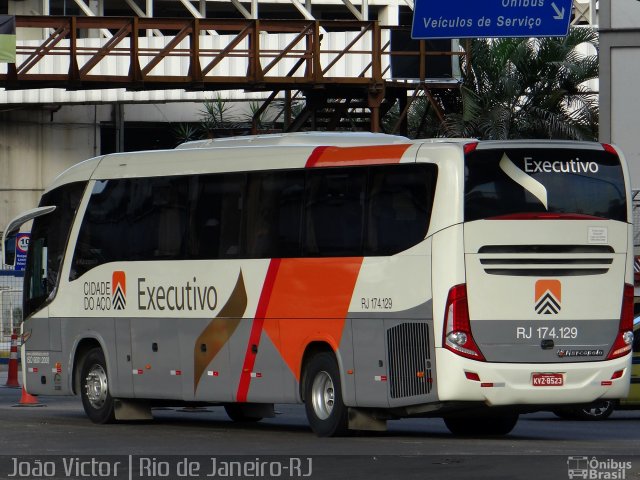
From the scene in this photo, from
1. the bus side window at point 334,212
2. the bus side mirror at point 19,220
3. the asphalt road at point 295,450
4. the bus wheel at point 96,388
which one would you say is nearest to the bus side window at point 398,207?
the bus side window at point 334,212

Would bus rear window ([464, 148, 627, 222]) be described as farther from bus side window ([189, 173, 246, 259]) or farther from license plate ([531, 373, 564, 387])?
bus side window ([189, 173, 246, 259])

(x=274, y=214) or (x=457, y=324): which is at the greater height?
(x=274, y=214)

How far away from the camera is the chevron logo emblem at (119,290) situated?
19734 mm

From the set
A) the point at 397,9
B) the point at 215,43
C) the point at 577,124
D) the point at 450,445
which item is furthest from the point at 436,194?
the point at 397,9

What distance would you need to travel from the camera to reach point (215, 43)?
45.4m

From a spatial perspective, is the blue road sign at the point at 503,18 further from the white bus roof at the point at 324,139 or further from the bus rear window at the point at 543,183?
the bus rear window at the point at 543,183

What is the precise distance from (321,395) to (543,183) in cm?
332

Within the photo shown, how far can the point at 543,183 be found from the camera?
16.5 m

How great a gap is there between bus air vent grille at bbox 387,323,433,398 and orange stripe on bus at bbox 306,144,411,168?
1.79 m

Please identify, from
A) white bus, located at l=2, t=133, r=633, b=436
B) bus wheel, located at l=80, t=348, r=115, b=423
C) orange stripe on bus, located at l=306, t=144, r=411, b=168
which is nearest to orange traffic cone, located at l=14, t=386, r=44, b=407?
bus wheel, located at l=80, t=348, r=115, b=423

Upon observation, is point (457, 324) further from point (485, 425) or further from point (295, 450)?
point (485, 425)

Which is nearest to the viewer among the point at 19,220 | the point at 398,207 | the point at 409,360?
the point at 409,360

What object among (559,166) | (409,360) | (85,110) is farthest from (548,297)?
(85,110)

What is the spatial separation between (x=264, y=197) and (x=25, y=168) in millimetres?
30849
